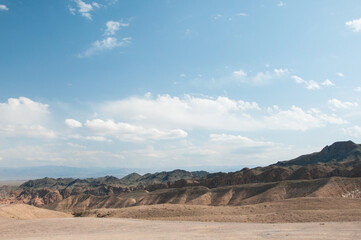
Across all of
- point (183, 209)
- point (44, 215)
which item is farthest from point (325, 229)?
point (44, 215)

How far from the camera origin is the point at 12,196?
15200 centimetres

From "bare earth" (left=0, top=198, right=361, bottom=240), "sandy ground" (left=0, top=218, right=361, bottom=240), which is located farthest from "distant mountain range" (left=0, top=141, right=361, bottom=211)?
"sandy ground" (left=0, top=218, right=361, bottom=240)

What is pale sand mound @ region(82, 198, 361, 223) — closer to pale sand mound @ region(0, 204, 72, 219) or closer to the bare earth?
the bare earth

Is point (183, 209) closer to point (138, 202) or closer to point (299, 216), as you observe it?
point (299, 216)

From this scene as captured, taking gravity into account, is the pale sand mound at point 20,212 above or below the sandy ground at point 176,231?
below

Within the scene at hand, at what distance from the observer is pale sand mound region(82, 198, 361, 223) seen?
30.5 meters

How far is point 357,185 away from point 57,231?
62639 millimetres

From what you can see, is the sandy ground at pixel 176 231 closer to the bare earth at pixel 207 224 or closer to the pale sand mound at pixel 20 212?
the bare earth at pixel 207 224

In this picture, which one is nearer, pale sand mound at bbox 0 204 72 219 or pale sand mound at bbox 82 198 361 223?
pale sand mound at bbox 82 198 361 223

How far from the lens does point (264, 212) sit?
36125mm

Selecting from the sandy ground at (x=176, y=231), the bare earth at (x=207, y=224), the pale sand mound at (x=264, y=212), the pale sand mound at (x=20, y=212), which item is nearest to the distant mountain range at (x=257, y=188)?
the pale sand mound at (x=264, y=212)

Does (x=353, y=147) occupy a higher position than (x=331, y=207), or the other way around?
(x=353, y=147)

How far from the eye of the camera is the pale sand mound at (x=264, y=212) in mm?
30453

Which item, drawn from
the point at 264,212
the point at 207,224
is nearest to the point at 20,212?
the point at 207,224
